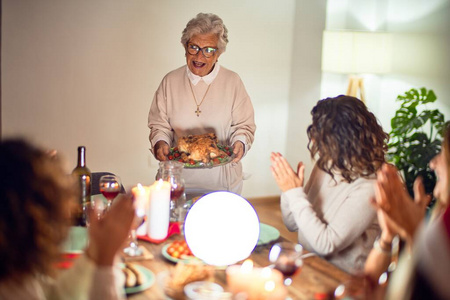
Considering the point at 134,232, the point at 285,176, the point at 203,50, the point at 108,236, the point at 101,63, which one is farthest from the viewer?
the point at 101,63

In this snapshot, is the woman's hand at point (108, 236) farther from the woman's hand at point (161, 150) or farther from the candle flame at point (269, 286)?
the woman's hand at point (161, 150)

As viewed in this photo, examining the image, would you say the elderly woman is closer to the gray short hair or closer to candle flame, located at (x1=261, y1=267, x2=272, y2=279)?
the gray short hair

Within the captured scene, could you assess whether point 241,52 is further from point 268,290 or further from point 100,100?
point 268,290

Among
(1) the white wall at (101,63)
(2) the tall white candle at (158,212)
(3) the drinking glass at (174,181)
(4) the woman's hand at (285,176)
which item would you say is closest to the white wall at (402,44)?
(1) the white wall at (101,63)

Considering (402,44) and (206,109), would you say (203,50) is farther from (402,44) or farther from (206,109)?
(402,44)

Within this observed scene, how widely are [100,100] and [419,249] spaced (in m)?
3.49

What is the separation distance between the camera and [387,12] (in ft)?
15.6

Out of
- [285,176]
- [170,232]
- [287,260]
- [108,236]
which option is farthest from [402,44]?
[108,236]

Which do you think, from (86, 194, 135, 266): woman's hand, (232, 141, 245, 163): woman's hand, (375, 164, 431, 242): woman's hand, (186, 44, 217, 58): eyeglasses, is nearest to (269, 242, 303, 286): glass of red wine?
(375, 164, 431, 242): woman's hand

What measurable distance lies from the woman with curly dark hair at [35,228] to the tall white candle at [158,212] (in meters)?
0.58

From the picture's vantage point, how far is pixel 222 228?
1535mm

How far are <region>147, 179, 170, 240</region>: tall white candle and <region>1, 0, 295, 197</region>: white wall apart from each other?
253 centimetres

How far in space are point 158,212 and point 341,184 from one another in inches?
27.2

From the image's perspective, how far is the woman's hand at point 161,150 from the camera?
2.86 m
